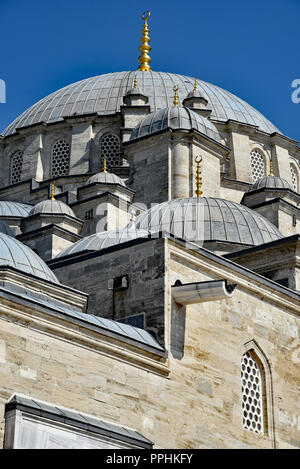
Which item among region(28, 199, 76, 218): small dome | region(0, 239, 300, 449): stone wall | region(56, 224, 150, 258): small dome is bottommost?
region(0, 239, 300, 449): stone wall

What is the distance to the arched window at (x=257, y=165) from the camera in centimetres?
3238

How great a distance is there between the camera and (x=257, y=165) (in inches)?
1282

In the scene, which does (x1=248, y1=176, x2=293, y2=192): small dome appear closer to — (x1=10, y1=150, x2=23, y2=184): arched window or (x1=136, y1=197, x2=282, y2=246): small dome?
(x1=136, y1=197, x2=282, y2=246): small dome

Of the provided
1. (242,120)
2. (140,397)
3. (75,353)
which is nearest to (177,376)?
(140,397)

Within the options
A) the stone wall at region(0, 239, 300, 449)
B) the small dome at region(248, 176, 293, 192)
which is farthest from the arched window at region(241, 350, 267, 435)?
the small dome at region(248, 176, 293, 192)

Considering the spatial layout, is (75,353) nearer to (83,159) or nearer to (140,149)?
(140,149)

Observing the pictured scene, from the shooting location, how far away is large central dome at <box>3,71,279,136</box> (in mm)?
32812

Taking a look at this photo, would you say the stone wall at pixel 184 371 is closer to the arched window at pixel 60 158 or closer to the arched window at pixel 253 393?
the arched window at pixel 253 393

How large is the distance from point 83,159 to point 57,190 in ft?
6.20

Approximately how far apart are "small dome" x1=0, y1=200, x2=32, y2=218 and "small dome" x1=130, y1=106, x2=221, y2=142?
3600 mm

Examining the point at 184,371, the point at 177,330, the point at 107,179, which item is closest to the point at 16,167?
the point at 107,179

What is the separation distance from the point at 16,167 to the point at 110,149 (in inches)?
129
